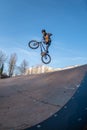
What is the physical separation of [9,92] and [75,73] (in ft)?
2.96

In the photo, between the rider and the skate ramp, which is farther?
the rider

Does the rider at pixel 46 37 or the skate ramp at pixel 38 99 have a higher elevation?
the rider at pixel 46 37

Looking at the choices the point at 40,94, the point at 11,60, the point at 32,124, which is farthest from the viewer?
the point at 11,60

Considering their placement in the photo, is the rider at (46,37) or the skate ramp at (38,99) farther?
the rider at (46,37)

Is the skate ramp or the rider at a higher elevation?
the rider

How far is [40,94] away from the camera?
2.79 m

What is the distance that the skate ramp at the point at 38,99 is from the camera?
253cm

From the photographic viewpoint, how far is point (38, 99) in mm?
2723

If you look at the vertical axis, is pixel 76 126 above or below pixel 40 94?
below

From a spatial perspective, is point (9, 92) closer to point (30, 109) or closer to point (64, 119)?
point (30, 109)

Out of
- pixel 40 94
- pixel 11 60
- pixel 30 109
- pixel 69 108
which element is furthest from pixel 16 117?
pixel 11 60

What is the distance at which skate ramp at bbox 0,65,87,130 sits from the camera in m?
2.53

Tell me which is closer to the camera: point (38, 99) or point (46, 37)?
point (38, 99)

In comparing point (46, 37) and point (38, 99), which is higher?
point (46, 37)
